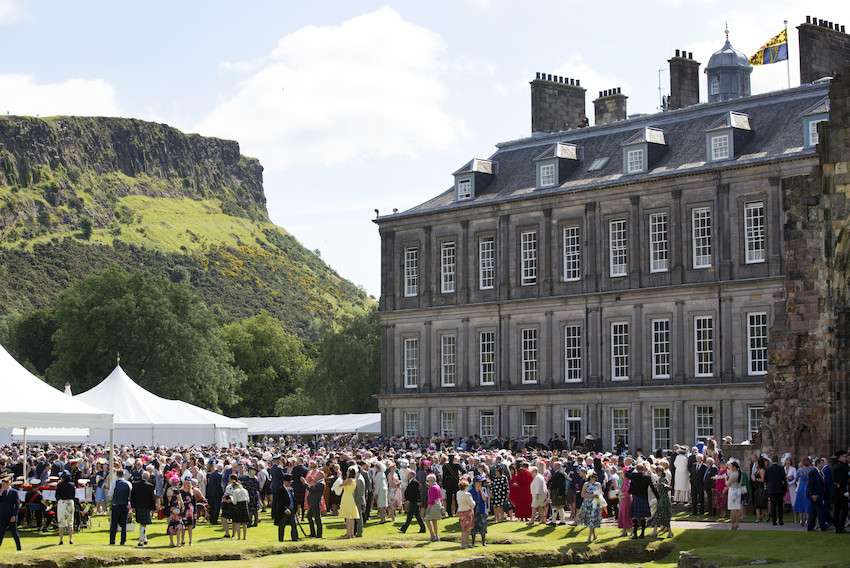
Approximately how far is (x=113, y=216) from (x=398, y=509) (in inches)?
5665

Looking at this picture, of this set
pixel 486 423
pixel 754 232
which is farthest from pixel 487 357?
pixel 754 232

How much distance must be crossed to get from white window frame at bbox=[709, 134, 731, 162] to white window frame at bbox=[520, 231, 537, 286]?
9.39m

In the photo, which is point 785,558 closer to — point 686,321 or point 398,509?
point 398,509

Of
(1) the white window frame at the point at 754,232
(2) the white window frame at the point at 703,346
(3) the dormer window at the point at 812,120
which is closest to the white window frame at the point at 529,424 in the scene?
(2) the white window frame at the point at 703,346

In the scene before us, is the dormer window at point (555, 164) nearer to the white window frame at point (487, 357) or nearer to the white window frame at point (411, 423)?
the white window frame at point (487, 357)

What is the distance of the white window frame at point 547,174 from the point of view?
202 ft

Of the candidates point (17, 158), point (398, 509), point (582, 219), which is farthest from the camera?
point (17, 158)

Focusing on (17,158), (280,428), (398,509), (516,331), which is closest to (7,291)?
(17,158)

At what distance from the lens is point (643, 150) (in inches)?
→ 2295

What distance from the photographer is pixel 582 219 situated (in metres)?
59.5

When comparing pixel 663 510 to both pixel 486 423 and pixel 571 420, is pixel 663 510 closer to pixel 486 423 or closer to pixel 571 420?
pixel 571 420

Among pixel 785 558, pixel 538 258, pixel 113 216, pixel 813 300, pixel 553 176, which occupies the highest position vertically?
pixel 113 216

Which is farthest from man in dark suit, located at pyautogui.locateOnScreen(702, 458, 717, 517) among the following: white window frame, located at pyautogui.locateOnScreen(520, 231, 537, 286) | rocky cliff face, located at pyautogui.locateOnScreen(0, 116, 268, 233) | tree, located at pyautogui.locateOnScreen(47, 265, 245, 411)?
rocky cliff face, located at pyautogui.locateOnScreen(0, 116, 268, 233)

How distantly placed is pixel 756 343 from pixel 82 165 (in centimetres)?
14263
